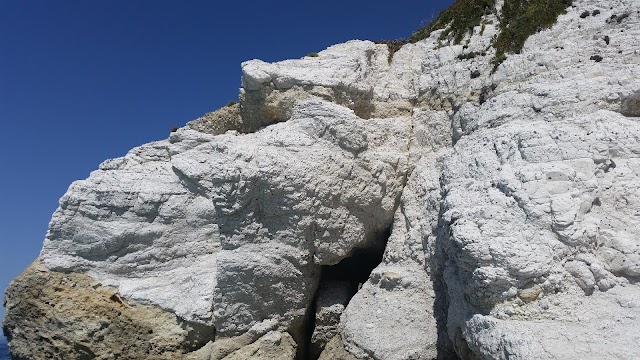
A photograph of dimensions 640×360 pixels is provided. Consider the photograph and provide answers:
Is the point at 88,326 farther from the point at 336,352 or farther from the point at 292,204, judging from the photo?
the point at 336,352

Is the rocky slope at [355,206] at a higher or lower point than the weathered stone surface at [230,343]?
higher

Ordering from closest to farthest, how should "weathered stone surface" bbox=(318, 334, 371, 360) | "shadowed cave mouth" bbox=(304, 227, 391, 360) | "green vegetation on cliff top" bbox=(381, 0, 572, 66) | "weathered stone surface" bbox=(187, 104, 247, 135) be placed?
1. "weathered stone surface" bbox=(318, 334, 371, 360)
2. "green vegetation on cliff top" bbox=(381, 0, 572, 66)
3. "shadowed cave mouth" bbox=(304, 227, 391, 360)
4. "weathered stone surface" bbox=(187, 104, 247, 135)

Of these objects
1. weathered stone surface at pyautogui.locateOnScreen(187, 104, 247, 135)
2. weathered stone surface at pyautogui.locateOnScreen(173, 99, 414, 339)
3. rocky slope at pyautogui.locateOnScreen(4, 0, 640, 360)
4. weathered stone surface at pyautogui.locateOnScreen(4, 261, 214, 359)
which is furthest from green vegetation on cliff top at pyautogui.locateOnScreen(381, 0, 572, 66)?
weathered stone surface at pyautogui.locateOnScreen(4, 261, 214, 359)

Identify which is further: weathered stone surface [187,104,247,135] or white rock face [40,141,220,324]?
weathered stone surface [187,104,247,135]

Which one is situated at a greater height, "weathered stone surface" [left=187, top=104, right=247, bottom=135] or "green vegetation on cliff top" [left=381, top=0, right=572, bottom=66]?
"green vegetation on cliff top" [left=381, top=0, right=572, bottom=66]

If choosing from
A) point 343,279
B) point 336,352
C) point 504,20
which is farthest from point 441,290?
point 504,20

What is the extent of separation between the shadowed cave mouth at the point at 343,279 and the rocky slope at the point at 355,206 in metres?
0.05

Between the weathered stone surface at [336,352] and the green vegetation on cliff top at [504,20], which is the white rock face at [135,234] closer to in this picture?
the weathered stone surface at [336,352]

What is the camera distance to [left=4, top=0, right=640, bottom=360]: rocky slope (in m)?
8.60

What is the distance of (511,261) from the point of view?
25.9ft

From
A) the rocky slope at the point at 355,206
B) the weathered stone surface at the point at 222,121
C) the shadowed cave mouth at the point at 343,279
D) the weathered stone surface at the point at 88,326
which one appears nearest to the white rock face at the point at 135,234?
the rocky slope at the point at 355,206

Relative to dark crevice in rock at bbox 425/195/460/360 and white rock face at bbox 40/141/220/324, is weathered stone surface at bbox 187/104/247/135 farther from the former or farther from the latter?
dark crevice in rock at bbox 425/195/460/360

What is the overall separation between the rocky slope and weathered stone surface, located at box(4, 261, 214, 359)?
3 centimetres

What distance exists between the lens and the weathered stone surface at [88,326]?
36.8 ft
